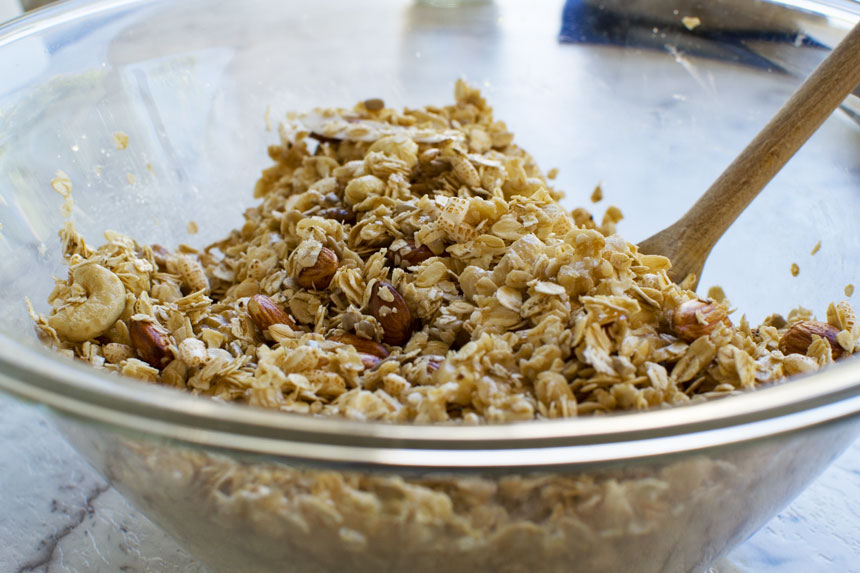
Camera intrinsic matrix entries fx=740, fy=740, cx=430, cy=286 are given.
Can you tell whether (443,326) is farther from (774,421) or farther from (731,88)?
(731,88)

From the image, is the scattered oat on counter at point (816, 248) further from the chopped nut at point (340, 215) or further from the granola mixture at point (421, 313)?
the chopped nut at point (340, 215)

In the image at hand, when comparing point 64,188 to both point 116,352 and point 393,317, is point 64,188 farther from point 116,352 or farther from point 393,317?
point 393,317

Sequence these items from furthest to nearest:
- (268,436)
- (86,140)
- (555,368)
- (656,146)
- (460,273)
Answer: (656,146)
(86,140)
(460,273)
(555,368)
(268,436)

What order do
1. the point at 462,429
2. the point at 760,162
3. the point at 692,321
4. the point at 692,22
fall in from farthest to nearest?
the point at 692,22, the point at 760,162, the point at 692,321, the point at 462,429

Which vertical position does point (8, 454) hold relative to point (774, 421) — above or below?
below

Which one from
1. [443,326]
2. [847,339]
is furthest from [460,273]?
[847,339]

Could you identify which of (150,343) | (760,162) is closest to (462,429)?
(150,343)

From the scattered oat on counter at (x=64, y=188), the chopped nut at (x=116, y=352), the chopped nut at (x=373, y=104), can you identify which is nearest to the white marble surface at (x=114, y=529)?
the chopped nut at (x=116, y=352)

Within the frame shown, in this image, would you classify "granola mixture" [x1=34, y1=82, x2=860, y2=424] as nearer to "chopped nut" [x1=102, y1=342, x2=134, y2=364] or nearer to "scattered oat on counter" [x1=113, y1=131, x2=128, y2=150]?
"chopped nut" [x1=102, y1=342, x2=134, y2=364]
